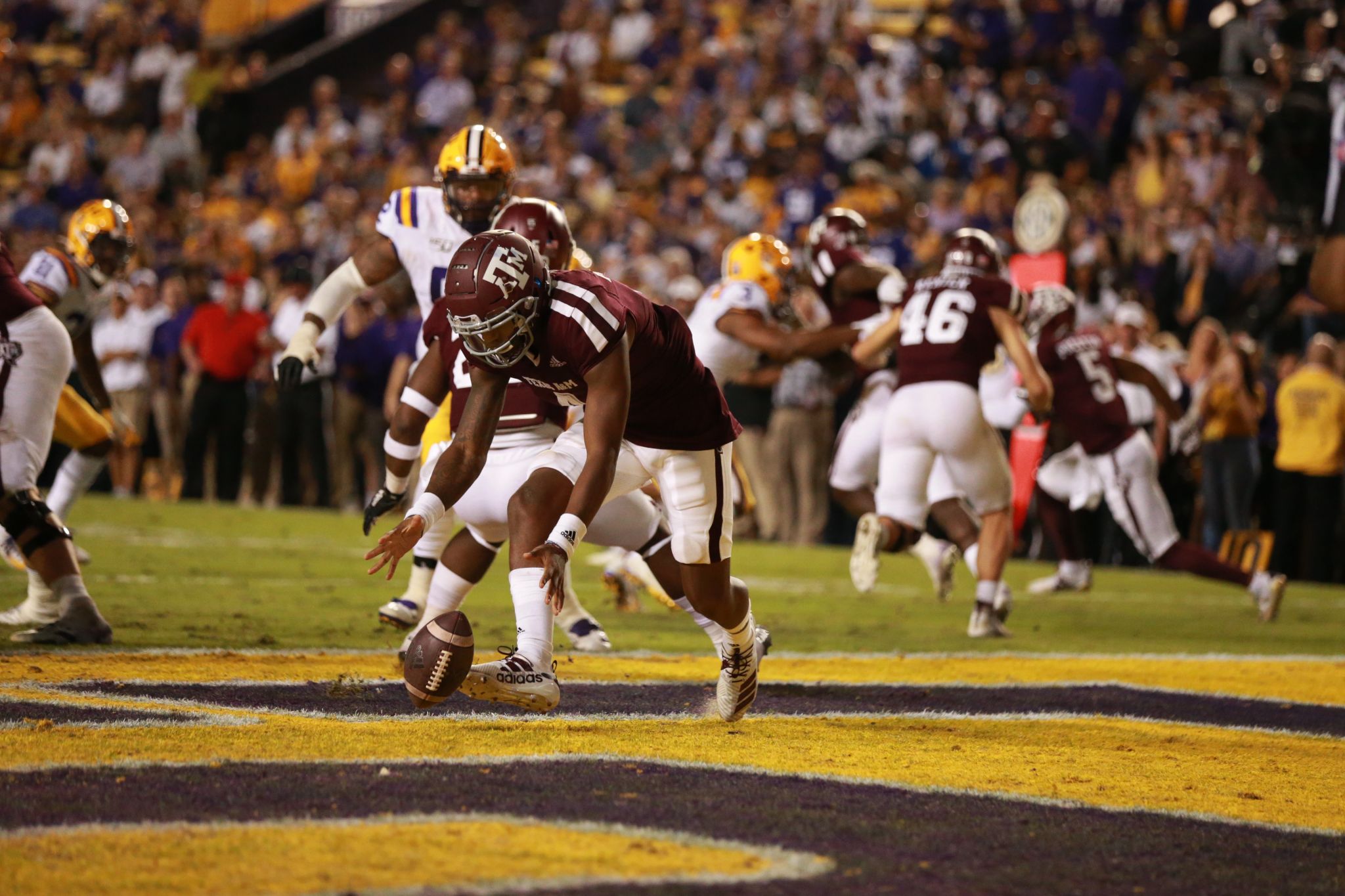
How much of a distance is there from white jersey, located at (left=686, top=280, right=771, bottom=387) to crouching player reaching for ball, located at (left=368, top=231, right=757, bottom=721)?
2752 millimetres

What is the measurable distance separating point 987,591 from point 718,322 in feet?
6.20

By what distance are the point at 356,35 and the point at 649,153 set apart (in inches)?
267

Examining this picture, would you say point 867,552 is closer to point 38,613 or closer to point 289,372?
point 289,372

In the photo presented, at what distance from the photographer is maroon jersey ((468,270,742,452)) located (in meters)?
4.54

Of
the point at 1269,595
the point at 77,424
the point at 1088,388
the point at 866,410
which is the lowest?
the point at 1269,595

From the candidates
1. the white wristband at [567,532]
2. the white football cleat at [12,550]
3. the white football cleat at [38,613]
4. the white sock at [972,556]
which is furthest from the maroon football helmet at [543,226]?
the white sock at [972,556]

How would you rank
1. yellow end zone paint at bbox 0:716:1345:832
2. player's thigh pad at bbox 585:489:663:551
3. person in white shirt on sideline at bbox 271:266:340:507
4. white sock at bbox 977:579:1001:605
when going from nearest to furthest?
1. yellow end zone paint at bbox 0:716:1345:832
2. player's thigh pad at bbox 585:489:663:551
3. white sock at bbox 977:579:1001:605
4. person in white shirt on sideline at bbox 271:266:340:507

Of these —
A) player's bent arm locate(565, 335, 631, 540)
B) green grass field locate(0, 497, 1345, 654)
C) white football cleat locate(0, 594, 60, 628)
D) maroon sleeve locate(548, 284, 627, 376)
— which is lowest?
green grass field locate(0, 497, 1345, 654)

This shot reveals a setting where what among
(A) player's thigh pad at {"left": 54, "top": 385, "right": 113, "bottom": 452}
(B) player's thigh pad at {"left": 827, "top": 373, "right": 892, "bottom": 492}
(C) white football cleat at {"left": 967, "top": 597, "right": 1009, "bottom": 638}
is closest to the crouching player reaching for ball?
(C) white football cleat at {"left": 967, "top": 597, "right": 1009, "bottom": 638}

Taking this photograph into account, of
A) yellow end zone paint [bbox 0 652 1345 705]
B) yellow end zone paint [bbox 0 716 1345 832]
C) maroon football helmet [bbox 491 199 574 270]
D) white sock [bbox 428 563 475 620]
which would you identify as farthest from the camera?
maroon football helmet [bbox 491 199 574 270]

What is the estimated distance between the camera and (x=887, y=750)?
188 inches

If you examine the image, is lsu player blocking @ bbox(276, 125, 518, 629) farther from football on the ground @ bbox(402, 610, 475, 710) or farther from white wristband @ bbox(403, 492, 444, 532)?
football on the ground @ bbox(402, 610, 475, 710)

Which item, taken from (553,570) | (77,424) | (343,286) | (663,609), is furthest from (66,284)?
(553,570)

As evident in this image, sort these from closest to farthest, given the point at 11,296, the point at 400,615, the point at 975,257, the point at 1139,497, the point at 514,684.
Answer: the point at 514,684 → the point at 11,296 → the point at 400,615 → the point at 975,257 → the point at 1139,497
